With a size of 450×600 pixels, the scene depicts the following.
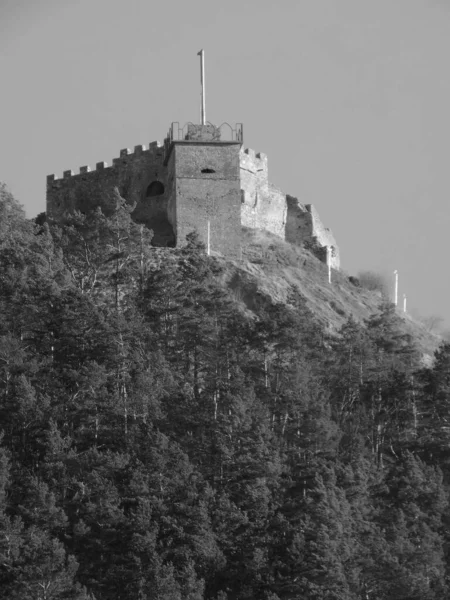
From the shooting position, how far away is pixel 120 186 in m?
81.9

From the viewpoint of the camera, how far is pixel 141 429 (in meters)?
62.2

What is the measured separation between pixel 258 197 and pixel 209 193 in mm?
4882

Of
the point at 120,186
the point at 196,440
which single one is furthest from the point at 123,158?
the point at 196,440

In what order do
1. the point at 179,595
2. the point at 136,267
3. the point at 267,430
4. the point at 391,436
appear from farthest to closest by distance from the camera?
the point at 136,267 → the point at 391,436 → the point at 267,430 → the point at 179,595

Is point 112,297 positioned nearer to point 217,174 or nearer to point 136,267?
point 136,267

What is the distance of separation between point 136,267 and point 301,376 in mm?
9231

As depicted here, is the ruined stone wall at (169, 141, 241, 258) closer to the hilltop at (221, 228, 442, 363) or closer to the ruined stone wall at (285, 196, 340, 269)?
the hilltop at (221, 228, 442, 363)

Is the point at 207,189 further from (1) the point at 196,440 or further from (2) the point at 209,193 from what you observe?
(1) the point at 196,440

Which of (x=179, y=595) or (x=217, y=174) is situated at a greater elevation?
(x=217, y=174)

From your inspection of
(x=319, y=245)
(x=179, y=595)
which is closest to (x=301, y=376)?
(x=179, y=595)

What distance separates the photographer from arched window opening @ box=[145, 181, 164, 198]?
8050cm

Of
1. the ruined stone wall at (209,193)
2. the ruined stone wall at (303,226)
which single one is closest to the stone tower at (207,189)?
the ruined stone wall at (209,193)

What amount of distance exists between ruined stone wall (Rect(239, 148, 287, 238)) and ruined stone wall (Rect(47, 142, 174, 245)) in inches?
133

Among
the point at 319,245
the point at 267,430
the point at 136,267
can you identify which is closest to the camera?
the point at 267,430
